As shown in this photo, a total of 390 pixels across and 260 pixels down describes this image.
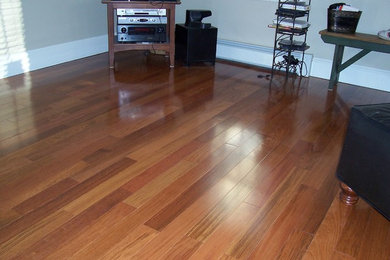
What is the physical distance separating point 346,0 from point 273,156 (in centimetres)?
197

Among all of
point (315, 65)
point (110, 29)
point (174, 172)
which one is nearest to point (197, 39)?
point (110, 29)

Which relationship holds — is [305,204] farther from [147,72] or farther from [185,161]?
[147,72]

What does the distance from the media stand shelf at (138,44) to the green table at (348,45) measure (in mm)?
1369

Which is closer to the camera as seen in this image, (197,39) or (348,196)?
(348,196)

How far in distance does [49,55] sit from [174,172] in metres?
2.31

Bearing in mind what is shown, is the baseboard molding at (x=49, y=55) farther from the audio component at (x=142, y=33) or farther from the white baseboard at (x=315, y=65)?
the white baseboard at (x=315, y=65)

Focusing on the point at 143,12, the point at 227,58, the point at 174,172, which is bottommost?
the point at 174,172

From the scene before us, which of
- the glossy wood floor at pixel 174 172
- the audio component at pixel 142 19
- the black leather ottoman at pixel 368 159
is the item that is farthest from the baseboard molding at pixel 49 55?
the black leather ottoman at pixel 368 159

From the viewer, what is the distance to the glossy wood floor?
5.43 feet

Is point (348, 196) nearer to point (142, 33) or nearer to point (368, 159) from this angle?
point (368, 159)

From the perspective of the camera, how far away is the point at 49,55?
3828mm

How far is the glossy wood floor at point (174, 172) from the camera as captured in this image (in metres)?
1.66

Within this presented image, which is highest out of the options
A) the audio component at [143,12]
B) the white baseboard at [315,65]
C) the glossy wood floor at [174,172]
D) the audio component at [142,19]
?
the audio component at [143,12]

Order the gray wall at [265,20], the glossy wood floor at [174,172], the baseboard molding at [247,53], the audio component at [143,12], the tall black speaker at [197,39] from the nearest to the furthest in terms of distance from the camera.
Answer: the glossy wood floor at [174,172]
the gray wall at [265,20]
the audio component at [143,12]
the tall black speaker at [197,39]
the baseboard molding at [247,53]
